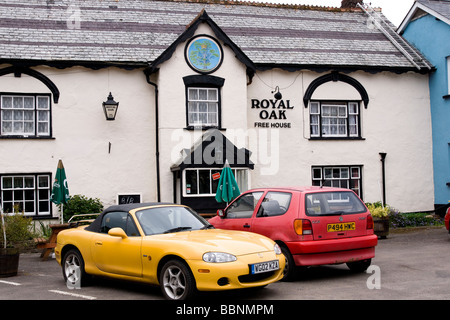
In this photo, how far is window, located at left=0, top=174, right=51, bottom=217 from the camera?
59.7 feet

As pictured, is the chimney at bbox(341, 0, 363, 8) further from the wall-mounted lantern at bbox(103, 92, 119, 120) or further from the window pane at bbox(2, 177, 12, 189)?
the window pane at bbox(2, 177, 12, 189)

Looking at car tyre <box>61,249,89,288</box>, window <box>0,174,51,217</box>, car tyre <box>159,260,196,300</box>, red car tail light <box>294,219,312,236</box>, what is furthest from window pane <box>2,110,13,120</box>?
red car tail light <box>294,219,312,236</box>

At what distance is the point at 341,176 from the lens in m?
→ 21.6

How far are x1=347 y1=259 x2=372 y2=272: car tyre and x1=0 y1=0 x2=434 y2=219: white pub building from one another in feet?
27.1

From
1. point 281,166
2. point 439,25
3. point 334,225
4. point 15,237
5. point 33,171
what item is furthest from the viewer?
point 439,25

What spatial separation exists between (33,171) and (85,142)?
1890 millimetres

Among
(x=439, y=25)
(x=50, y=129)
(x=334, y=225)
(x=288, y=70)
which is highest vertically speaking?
(x=439, y=25)

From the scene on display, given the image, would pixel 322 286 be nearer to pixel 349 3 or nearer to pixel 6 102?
pixel 6 102

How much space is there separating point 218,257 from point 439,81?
16863 mm

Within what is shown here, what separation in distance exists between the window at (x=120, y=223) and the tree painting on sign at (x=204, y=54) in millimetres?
10502

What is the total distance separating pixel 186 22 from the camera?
2191 centimetres

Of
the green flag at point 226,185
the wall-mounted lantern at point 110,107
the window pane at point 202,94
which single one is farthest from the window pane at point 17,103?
the green flag at point 226,185

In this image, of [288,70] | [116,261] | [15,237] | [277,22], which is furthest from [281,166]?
[116,261]

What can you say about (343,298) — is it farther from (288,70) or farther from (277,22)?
(277,22)
